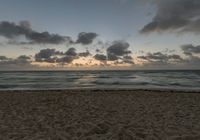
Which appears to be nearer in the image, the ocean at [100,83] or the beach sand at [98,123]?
the beach sand at [98,123]

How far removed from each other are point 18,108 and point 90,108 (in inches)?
142

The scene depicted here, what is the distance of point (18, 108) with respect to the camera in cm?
1272

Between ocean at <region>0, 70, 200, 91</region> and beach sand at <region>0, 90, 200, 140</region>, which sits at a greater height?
beach sand at <region>0, 90, 200, 140</region>

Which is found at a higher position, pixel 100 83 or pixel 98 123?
pixel 98 123

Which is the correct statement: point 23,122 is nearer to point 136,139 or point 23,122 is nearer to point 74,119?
point 74,119

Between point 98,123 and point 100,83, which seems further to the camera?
point 100,83

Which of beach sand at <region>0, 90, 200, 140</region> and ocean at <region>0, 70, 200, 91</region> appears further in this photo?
ocean at <region>0, 70, 200, 91</region>

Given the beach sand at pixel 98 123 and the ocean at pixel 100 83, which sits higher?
the beach sand at pixel 98 123

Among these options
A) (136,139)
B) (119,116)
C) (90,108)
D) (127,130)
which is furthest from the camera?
(90,108)

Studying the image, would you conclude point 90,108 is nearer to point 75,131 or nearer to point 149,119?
point 149,119

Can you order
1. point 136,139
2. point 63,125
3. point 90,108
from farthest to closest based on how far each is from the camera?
point 90,108 → point 63,125 → point 136,139

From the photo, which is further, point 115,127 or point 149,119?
point 149,119

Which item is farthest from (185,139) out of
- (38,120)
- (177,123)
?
(38,120)

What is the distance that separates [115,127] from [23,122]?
3527mm
